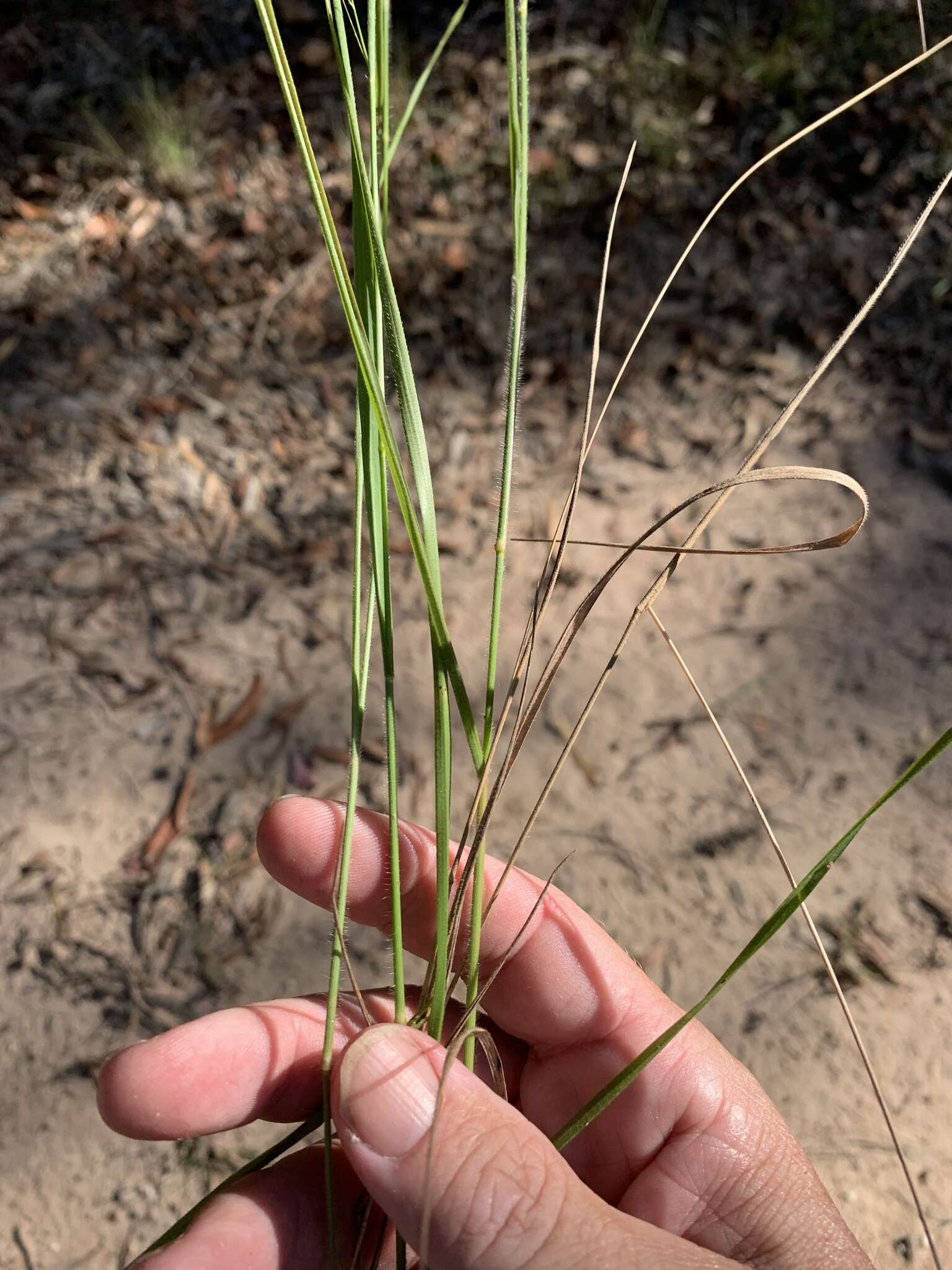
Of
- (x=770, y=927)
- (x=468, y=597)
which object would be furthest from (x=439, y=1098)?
(x=468, y=597)

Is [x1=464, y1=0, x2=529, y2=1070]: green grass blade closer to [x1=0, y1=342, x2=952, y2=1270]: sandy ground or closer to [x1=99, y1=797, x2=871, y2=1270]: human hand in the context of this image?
[x1=99, y1=797, x2=871, y2=1270]: human hand

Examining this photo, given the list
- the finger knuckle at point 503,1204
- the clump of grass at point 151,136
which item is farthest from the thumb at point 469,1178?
the clump of grass at point 151,136

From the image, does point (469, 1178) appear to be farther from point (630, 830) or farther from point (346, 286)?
point (630, 830)

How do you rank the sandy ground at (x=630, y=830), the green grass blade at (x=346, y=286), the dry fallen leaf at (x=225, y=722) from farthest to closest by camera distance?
the dry fallen leaf at (x=225, y=722)
the sandy ground at (x=630, y=830)
the green grass blade at (x=346, y=286)

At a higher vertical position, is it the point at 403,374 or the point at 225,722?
the point at 403,374

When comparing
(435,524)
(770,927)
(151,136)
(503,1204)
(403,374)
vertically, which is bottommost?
(503,1204)

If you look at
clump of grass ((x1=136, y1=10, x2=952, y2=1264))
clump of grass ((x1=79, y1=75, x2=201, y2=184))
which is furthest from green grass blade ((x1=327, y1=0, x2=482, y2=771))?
clump of grass ((x1=79, y1=75, x2=201, y2=184))

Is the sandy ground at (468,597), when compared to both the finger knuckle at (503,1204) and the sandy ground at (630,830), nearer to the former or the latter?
the sandy ground at (630,830)
